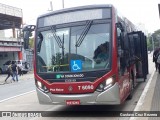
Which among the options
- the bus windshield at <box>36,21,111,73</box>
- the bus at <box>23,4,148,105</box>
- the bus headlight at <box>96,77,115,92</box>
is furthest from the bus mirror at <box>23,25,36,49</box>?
the bus headlight at <box>96,77,115,92</box>

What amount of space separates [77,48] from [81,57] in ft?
0.90

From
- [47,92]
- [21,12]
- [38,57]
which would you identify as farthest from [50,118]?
[21,12]

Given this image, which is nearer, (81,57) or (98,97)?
(98,97)

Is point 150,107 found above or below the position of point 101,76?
below

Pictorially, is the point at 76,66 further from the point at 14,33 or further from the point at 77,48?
the point at 14,33

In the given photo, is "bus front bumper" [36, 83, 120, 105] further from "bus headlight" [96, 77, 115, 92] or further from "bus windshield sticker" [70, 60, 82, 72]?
"bus windshield sticker" [70, 60, 82, 72]

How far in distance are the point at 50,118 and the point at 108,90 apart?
181 cm

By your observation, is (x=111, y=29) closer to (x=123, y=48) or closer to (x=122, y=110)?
(x=123, y=48)

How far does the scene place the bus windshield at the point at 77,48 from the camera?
353 inches

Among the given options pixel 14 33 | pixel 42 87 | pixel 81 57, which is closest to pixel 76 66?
pixel 81 57

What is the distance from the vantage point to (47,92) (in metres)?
9.34

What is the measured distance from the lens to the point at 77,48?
29.9ft

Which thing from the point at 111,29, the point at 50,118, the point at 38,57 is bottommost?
the point at 50,118

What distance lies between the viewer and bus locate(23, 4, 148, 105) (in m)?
8.84
